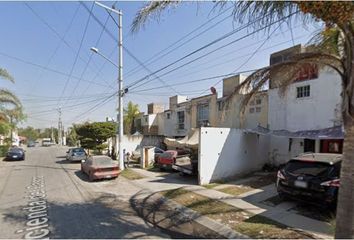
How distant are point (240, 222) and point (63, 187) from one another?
9.55m

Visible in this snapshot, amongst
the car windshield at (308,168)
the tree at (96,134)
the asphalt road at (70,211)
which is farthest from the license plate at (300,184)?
the tree at (96,134)

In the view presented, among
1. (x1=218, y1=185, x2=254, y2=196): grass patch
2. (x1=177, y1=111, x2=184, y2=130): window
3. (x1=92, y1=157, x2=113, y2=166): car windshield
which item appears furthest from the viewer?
(x1=177, y1=111, x2=184, y2=130): window

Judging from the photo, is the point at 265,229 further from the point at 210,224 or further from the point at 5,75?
the point at 5,75

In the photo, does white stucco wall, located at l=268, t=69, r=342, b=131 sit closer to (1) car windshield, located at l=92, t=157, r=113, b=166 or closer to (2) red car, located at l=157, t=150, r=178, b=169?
(2) red car, located at l=157, t=150, r=178, b=169

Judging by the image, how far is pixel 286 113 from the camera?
16328mm

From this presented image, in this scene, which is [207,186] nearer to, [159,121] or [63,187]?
[63,187]

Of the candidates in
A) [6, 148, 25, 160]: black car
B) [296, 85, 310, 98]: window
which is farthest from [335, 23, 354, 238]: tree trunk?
[6, 148, 25, 160]: black car

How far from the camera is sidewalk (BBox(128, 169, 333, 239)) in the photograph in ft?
23.7

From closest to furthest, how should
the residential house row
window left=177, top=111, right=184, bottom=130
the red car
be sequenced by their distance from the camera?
the residential house row → the red car → window left=177, top=111, right=184, bottom=130

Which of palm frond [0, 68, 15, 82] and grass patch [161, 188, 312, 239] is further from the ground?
palm frond [0, 68, 15, 82]

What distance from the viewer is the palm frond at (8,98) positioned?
2464 centimetres

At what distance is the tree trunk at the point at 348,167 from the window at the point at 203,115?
67.8ft

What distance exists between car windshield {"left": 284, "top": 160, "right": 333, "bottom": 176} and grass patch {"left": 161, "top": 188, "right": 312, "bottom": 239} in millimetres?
1846

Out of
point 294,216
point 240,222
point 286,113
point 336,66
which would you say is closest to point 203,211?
point 240,222
